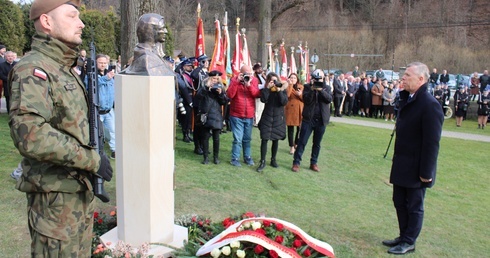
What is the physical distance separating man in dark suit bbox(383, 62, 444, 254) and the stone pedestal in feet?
8.66

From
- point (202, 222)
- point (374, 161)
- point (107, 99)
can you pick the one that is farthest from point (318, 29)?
point (202, 222)

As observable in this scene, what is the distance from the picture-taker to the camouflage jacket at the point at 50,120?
2270 mm

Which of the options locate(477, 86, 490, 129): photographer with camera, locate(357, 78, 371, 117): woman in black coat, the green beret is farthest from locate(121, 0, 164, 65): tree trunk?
locate(477, 86, 490, 129): photographer with camera

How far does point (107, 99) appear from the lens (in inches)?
302

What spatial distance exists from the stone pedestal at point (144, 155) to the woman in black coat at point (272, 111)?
4482 millimetres

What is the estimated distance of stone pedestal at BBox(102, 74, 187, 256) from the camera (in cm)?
354

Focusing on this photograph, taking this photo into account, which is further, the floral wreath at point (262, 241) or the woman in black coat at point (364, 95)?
the woman in black coat at point (364, 95)

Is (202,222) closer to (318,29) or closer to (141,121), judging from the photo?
(141,121)

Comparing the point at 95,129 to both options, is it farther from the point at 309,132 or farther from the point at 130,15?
the point at 309,132

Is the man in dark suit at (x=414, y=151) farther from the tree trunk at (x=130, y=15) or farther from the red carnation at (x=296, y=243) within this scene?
the tree trunk at (x=130, y=15)

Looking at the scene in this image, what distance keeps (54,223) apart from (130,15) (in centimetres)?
525

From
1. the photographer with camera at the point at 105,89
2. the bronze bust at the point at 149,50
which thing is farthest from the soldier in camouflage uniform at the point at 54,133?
the photographer with camera at the point at 105,89

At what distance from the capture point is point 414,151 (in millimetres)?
4711

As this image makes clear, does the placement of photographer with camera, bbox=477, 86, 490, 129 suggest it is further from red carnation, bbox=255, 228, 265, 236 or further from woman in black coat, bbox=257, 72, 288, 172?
red carnation, bbox=255, 228, 265, 236
